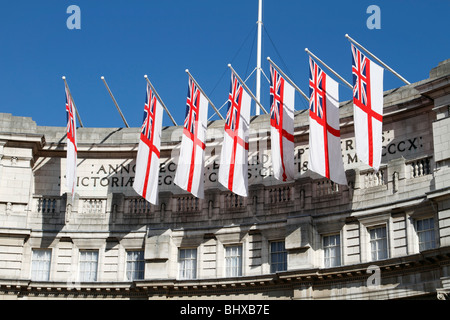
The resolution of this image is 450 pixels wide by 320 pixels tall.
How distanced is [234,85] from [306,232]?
8.81m

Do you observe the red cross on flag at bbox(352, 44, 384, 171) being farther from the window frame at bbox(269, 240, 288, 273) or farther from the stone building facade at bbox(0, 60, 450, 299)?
the window frame at bbox(269, 240, 288, 273)

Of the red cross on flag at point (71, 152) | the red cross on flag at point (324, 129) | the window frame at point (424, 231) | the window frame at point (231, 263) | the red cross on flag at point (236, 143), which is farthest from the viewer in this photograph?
the red cross on flag at point (71, 152)

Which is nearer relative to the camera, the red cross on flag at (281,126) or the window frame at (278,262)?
the red cross on flag at (281,126)

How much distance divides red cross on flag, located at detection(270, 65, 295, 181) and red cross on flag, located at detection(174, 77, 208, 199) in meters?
3.97

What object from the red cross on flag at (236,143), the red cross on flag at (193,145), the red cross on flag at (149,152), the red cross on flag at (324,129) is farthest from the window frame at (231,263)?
the red cross on flag at (324,129)

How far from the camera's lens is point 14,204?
151 ft

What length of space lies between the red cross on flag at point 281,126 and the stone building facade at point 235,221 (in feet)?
7.02

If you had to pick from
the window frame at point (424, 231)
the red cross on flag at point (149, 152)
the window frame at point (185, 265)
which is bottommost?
the window frame at point (185, 265)

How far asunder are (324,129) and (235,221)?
25.2 ft

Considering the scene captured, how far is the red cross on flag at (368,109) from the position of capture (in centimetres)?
3903

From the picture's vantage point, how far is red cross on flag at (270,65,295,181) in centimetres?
4188

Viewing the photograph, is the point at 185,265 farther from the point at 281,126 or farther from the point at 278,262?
the point at 281,126

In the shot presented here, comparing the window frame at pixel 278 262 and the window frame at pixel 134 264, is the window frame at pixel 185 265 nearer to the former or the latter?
the window frame at pixel 134 264

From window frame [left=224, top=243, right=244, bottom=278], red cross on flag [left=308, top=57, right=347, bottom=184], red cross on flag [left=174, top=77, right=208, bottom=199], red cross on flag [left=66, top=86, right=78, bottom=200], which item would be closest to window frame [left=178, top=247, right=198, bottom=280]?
window frame [left=224, top=243, right=244, bottom=278]
